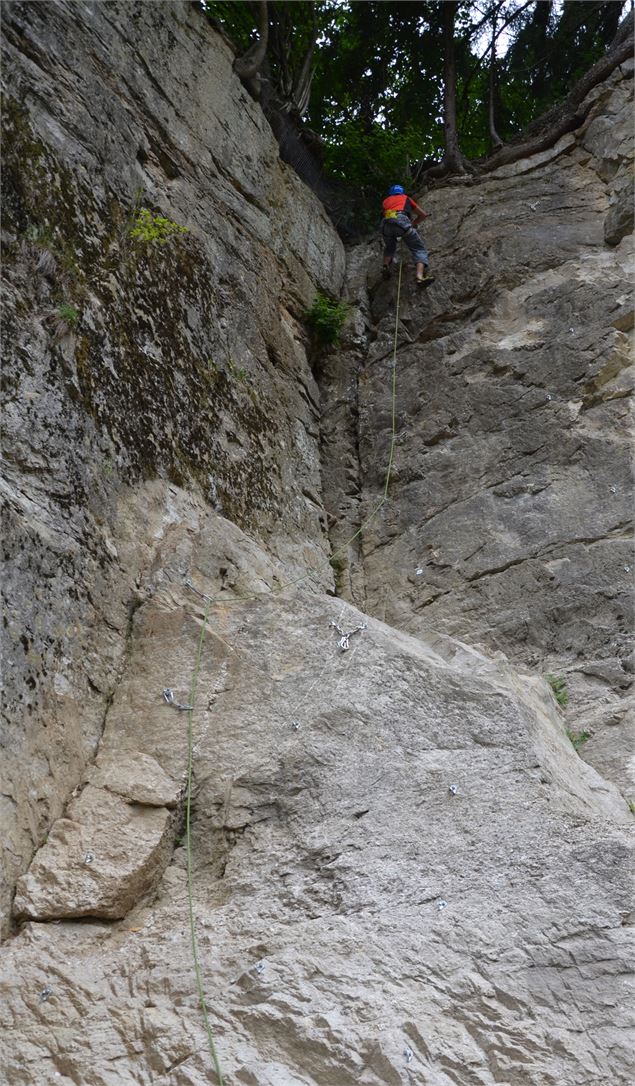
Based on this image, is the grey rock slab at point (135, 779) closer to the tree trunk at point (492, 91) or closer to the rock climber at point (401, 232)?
the rock climber at point (401, 232)

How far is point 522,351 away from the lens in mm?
8508

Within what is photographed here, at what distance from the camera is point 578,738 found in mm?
6320

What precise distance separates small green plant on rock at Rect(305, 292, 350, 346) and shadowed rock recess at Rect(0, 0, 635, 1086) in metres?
0.17

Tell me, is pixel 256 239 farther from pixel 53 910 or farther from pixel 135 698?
pixel 53 910

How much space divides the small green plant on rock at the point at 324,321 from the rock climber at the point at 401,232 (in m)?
0.84

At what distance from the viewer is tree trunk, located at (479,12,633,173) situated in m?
9.99

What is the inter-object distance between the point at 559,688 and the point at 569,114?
6225 mm

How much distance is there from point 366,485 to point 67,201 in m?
3.31

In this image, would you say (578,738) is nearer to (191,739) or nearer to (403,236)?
(191,739)

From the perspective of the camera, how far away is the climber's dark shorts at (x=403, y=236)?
9.60 meters

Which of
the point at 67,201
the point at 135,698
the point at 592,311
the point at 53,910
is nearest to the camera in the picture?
the point at 53,910

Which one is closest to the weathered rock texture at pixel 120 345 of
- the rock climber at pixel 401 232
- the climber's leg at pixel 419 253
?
the rock climber at pixel 401 232

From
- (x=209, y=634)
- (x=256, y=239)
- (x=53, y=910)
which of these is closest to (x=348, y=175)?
(x=256, y=239)

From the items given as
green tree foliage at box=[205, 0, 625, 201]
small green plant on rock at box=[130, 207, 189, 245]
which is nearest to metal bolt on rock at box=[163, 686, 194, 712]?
small green plant on rock at box=[130, 207, 189, 245]
